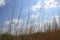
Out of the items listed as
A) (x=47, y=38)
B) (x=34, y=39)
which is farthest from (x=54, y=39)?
(x=34, y=39)

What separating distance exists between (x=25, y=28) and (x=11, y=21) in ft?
1.17

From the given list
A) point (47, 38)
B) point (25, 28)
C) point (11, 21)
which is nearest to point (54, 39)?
point (47, 38)

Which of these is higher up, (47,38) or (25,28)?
(25,28)

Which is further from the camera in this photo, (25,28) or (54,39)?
(25,28)

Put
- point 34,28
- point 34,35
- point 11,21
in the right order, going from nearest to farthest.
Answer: point 11,21
point 34,35
point 34,28

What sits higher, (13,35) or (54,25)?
(54,25)

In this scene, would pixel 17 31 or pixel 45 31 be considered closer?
pixel 17 31

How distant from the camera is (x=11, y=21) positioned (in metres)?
2.23

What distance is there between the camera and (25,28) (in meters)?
2.48

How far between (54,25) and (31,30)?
21.4 inches

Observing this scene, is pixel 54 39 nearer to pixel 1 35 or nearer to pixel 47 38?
pixel 47 38

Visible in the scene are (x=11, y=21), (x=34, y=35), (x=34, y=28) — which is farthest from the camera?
(x=34, y=28)

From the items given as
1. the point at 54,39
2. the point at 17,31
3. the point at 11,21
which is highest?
the point at 11,21

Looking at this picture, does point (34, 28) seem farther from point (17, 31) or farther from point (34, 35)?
point (17, 31)
